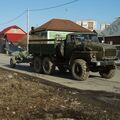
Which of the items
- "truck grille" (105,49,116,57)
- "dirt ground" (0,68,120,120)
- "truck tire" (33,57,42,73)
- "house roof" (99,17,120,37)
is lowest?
"dirt ground" (0,68,120,120)

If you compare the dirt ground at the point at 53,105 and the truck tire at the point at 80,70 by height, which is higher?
the truck tire at the point at 80,70

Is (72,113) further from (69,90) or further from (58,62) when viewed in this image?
(58,62)

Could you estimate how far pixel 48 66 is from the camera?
19.7 m

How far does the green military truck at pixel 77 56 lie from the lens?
55.9 feet

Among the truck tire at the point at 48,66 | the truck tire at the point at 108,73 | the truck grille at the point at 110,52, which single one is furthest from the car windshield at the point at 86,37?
the truck tire at the point at 48,66

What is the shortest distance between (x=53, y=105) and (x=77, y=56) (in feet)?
26.1

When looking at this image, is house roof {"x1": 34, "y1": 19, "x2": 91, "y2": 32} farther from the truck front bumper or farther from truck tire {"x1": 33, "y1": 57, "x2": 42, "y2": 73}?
the truck front bumper

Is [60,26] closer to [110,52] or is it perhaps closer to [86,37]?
[86,37]

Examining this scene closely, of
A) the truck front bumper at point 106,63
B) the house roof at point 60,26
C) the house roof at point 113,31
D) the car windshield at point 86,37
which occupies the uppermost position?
the house roof at point 60,26

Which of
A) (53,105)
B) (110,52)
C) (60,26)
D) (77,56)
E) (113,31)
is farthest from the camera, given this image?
(60,26)

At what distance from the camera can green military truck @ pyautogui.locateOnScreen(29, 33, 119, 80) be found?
1703 cm

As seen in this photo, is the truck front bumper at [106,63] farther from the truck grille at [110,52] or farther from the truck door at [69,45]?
the truck door at [69,45]

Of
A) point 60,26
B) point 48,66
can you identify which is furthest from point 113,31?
point 48,66

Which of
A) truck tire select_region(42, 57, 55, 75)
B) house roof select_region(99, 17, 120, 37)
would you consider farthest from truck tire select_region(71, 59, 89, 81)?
house roof select_region(99, 17, 120, 37)
